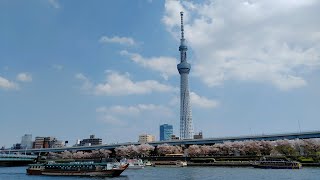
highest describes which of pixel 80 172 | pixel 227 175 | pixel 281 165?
pixel 281 165

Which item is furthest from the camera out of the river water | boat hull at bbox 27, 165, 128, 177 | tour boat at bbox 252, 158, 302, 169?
tour boat at bbox 252, 158, 302, 169

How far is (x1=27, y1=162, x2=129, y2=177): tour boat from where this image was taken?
2616 inches

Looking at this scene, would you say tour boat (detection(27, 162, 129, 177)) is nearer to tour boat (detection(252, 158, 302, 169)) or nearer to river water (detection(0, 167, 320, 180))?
river water (detection(0, 167, 320, 180))

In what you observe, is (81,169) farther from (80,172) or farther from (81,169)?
(80,172)

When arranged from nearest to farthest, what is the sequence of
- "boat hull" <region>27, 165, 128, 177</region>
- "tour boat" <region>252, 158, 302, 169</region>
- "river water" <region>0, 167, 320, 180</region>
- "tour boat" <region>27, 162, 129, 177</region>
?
"river water" <region>0, 167, 320, 180</region> < "boat hull" <region>27, 165, 128, 177</region> < "tour boat" <region>27, 162, 129, 177</region> < "tour boat" <region>252, 158, 302, 169</region>

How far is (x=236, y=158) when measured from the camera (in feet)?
343

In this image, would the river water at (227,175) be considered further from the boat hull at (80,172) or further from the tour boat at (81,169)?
the tour boat at (81,169)

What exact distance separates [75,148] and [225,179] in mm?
131071

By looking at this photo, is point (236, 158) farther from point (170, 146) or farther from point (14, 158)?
point (14, 158)

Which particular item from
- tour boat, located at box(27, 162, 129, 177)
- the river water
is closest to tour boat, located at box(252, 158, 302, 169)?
the river water

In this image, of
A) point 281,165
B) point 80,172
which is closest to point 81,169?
point 80,172

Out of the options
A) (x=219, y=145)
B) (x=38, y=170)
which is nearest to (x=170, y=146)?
(x=219, y=145)

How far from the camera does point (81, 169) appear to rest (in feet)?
230

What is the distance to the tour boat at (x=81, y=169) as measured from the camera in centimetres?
6644
